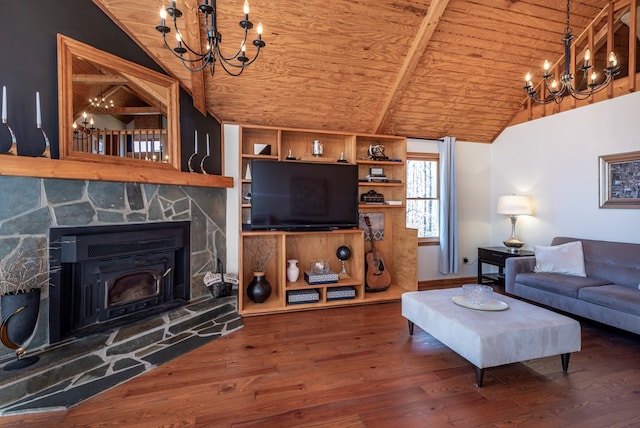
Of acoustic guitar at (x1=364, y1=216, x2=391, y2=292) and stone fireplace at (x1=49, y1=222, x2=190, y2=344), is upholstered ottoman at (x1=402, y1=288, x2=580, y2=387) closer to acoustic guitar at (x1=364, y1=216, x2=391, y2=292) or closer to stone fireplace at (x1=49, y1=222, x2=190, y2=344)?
acoustic guitar at (x1=364, y1=216, x2=391, y2=292)

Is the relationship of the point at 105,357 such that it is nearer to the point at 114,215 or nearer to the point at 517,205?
the point at 114,215

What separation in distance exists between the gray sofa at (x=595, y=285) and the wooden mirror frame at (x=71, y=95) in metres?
4.14

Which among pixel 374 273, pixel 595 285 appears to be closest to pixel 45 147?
pixel 374 273

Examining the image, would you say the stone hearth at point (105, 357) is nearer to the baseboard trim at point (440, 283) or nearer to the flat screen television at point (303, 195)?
the flat screen television at point (303, 195)

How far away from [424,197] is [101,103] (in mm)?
4234

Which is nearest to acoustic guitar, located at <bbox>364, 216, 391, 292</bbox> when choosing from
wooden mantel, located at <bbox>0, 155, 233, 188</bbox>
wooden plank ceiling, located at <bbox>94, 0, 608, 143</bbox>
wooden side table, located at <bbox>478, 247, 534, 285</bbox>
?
wooden side table, located at <bbox>478, 247, 534, 285</bbox>

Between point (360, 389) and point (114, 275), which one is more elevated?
point (114, 275)

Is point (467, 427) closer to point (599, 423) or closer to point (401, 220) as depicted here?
point (599, 423)

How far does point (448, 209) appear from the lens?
452 centimetres

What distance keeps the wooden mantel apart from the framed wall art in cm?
455

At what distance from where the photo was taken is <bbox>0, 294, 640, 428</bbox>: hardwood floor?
68.9 inches

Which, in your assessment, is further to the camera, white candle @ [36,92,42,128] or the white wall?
the white wall

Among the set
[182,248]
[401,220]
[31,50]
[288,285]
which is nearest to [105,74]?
[31,50]

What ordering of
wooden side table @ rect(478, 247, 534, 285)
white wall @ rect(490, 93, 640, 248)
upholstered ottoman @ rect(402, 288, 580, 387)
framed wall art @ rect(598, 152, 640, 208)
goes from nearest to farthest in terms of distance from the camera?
upholstered ottoman @ rect(402, 288, 580, 387)
framed wall art @ rect(598, 152, 640, 208)
white wall @ rect(490, 93, 640, 248)
wooden side table @ rect(478, 247, 534, 285)
